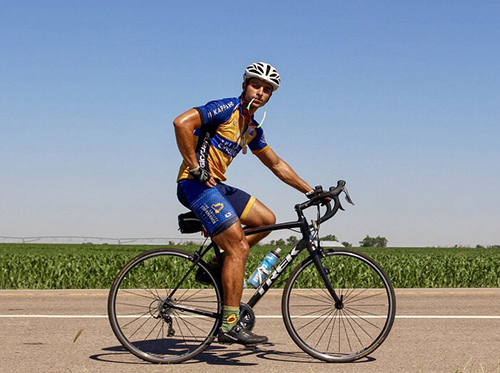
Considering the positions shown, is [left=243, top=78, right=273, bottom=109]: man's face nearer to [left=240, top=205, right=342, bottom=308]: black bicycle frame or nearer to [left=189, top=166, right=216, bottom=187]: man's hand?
[left=189, top=166, right=216, bottom=187]: man's hand

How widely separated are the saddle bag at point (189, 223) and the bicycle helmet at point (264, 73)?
1235 millimetres

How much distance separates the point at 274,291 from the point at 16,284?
8684 mm


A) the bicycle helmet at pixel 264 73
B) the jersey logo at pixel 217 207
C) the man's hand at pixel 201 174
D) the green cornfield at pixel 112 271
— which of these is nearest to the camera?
the man's hand at pixel 201 174

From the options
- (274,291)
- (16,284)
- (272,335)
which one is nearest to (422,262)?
(274,291)

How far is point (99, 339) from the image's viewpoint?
23.8 feet

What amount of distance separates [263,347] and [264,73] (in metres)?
2.55

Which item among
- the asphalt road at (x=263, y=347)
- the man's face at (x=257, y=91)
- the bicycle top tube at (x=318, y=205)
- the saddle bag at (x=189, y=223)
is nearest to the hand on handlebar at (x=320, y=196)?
the bicycle top tube at (x=318, y=205)

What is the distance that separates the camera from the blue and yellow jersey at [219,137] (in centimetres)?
583

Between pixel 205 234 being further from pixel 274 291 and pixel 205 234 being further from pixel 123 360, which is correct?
pixel 274 291

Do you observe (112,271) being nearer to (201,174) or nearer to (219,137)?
(219,137)

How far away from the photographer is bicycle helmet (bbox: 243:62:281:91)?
235 inches

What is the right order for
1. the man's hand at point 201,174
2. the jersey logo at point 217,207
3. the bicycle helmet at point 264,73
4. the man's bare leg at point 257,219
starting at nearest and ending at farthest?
the man's hand at point 201,174 < the jersey logo at point 217,207 < the bicycle helmet at point 264,73 < the man's bare leg at point 257,219

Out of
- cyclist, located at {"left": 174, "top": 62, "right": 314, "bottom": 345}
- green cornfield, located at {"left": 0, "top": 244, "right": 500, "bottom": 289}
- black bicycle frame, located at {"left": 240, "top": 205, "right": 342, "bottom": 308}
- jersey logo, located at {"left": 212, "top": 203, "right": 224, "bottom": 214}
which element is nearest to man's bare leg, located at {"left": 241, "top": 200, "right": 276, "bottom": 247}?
cyclist, located at {"left": 174, "top": 62, "right": 314, "bottom": 345}

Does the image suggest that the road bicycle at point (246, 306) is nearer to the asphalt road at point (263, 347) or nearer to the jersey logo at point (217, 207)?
the asphalt road at point (263, 347)
